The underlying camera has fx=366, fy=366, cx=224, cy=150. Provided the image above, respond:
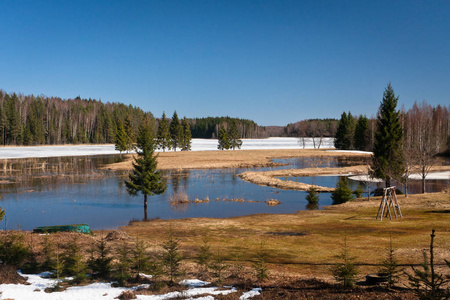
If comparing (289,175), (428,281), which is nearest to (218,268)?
(428,281)

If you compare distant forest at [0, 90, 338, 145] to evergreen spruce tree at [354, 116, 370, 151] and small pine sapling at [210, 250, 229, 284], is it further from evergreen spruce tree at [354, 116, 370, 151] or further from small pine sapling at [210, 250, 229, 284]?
small pine sapling at [210, 250, 229, 284]

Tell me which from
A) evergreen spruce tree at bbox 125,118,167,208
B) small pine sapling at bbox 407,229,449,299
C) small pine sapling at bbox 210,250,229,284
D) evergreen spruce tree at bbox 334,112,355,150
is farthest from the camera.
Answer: evergreen spruce tree at bbox 334,112,355,150

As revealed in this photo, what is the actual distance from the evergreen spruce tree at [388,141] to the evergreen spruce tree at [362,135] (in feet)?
246

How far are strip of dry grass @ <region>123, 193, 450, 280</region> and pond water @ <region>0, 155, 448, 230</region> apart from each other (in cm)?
391

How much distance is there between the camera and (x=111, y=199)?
37.5 m

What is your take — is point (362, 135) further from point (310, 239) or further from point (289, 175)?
point (310, 239)

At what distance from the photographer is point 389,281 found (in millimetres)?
10531

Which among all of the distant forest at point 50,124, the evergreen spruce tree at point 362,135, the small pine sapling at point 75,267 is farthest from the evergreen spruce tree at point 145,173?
the evergreen spruce tree at point 362,135

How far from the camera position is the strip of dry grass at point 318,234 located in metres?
15.5

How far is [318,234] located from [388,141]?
22.9 metres

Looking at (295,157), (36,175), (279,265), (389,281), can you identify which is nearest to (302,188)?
(279,265)

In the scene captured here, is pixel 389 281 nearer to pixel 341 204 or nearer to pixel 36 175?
pixel 341 204

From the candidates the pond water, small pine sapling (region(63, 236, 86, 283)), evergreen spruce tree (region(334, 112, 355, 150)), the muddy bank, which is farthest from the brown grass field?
evergreen spruce tree (region(334, 112, 355, 150))

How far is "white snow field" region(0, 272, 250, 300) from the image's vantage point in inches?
412
